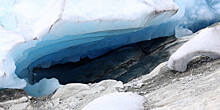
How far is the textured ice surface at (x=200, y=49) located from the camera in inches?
78.4

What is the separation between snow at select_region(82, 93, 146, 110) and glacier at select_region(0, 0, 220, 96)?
3.41 ft

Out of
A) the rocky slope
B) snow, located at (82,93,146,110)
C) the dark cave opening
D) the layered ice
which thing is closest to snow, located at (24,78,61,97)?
the layered ice

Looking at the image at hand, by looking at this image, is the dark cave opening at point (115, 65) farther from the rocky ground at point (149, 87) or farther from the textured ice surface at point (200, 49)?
the textured ice surface at point (200, 49)

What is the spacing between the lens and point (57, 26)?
2471 millimetres

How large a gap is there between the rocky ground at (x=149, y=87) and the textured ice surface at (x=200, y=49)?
6 cm

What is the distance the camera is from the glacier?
2369mm

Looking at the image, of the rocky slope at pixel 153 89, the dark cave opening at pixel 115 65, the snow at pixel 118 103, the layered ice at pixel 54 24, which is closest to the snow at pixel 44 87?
the layered ice at pixel 54 24

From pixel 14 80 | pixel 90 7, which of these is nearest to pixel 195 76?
pixel 90 7

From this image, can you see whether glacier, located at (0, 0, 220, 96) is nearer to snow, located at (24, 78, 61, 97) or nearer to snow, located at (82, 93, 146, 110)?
snow, located at (24, 78, 61, 97)

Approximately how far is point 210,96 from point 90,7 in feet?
5.54

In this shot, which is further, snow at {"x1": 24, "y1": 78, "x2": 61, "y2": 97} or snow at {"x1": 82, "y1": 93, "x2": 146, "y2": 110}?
snow at {"x1": 24, "y1": 78, "x2": 61, "y2": 97}

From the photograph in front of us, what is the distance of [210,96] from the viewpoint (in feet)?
3.95

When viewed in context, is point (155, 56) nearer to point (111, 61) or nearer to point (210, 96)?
point (111, 61)

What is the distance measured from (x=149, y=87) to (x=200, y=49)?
469 mm
